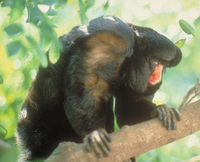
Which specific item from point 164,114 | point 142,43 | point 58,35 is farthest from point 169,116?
point 58,35

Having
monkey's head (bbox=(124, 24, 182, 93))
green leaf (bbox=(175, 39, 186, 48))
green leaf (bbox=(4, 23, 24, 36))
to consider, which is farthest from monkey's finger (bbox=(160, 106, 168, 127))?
green leaf (bbox=(4, 23, 24, 36))

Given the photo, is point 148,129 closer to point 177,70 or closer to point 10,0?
point 10,0

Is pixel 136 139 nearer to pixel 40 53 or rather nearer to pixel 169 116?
pixel 169 116

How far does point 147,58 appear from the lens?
387 cm

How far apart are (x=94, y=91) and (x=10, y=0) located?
5.16 feet

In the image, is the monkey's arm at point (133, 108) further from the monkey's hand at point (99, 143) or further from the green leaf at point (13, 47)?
the green leaf at point (13, 47)

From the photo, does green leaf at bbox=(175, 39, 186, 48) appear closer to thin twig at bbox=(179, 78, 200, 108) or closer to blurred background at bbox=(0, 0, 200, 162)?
blurred background at bbox=(0, 0, 200, 162)

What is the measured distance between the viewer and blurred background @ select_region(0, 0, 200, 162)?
6.01 ft

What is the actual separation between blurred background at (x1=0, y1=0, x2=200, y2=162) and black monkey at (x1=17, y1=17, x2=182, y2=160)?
9.5 inches

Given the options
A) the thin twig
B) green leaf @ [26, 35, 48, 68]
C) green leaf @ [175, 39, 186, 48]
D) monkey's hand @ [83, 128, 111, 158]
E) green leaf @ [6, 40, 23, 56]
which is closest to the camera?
green leaf @ [26, 35, 48, 68]

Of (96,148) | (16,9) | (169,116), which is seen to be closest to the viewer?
(16,9)

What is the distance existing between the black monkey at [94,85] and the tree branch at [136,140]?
11 centimetres

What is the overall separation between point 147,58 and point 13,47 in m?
2.38

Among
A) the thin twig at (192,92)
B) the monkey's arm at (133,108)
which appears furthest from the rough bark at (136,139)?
the monkey's arm at (133,108)
